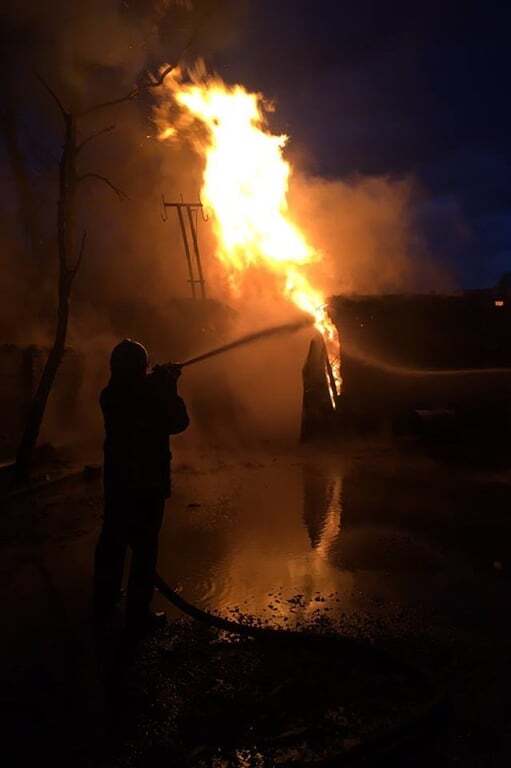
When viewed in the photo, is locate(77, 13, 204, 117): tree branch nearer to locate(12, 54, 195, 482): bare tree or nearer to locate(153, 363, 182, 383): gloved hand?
locate(12, 54, 195, 482): bare tree

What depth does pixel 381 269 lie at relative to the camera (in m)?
25.1

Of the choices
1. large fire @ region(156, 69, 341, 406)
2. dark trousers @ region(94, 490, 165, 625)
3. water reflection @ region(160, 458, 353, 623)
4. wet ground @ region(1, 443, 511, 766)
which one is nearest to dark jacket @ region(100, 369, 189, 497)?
dark trousers @ region(94, 490, 165, 625)

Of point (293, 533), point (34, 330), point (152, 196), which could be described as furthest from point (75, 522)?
point (152, 196)

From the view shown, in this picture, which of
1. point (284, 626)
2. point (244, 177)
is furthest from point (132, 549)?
point (244, 177)

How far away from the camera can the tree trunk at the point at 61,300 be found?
29.8 ft

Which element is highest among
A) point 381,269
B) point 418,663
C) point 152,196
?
point 152,196

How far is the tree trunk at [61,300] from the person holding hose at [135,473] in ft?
16.8

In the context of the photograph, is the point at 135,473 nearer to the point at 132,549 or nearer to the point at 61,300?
the point at 132,549

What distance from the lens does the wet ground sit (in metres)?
3.07

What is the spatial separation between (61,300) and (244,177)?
9.64m

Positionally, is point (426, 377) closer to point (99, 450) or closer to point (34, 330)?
point (99, 450)

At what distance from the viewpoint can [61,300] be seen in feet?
30.9

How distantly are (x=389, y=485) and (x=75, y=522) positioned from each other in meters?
4.49

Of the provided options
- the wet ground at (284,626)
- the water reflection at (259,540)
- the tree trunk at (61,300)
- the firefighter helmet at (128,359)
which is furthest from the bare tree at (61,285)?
the firefighter helmet at (128,359)
